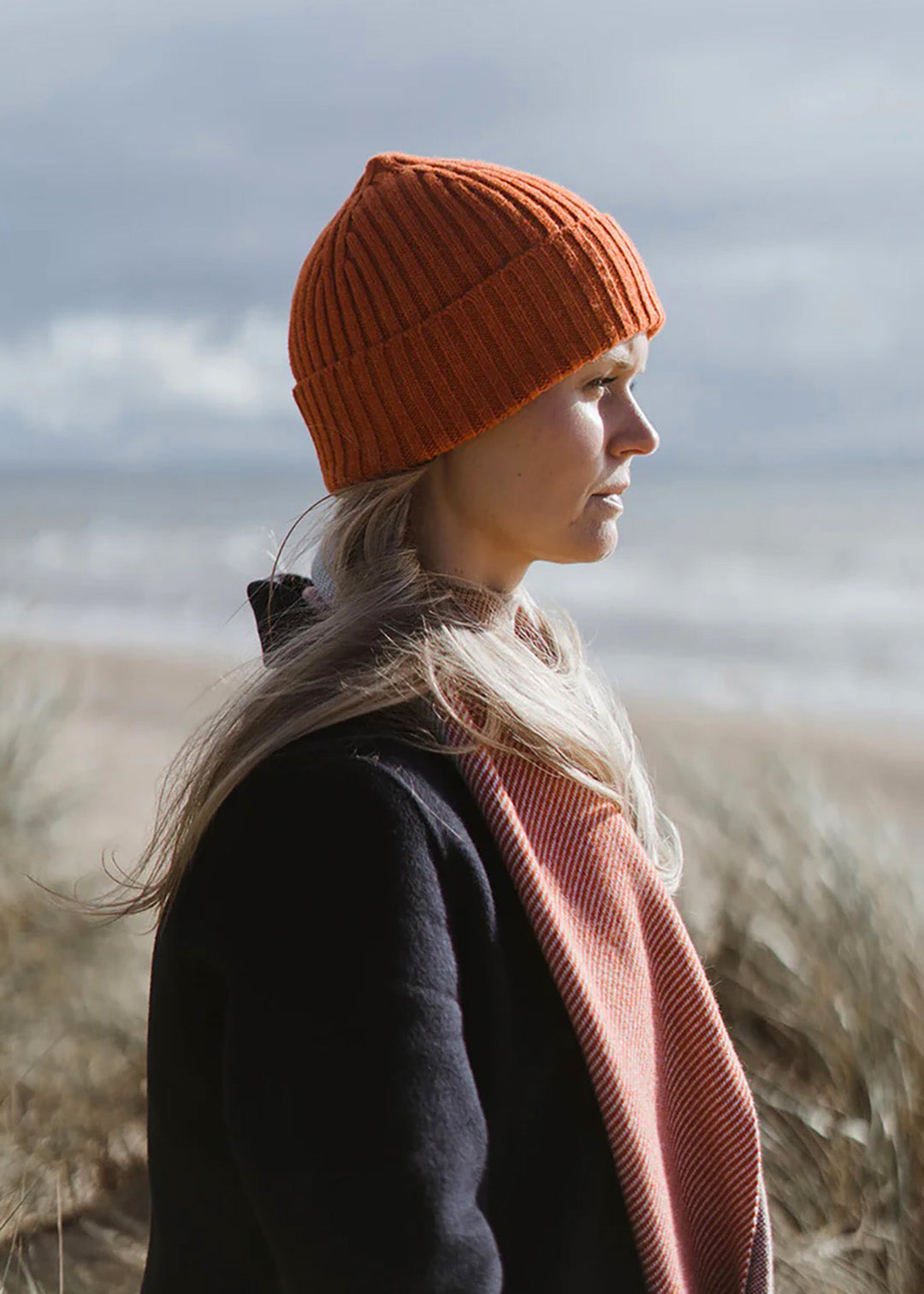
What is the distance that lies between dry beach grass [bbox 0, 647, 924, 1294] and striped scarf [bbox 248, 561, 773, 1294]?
1368 millimetres

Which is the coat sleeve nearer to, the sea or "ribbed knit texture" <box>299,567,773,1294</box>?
"ribbed knit texture" <box>299,567,773,1294</box>

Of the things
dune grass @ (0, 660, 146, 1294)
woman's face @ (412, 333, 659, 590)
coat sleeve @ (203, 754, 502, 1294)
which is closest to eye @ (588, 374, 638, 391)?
woman's face @ (412, 333, 659, 590)

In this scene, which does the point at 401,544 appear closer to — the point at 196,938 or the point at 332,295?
the point at 332,295

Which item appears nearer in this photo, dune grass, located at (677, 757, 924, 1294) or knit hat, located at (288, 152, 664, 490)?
knit hat, located at (288, 152, 664, 490)

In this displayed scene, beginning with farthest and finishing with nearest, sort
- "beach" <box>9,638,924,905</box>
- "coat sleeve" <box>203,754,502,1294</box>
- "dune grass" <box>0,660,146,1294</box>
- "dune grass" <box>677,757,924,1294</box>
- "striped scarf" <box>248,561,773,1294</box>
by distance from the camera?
"beach" <box>9,638,924,905</box>
"dune grass" <box>0,660,146,1294</box>
"dune grass" <box>677,757,924,1294</box>
"striped scarf" <box>248,561,773,1294</box>
"coat sleeve" <box>203,754,502,1294</box>

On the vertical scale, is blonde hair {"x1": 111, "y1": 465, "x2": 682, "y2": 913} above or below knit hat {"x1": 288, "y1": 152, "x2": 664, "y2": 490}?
below

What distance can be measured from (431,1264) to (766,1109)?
→ 228 centimetres

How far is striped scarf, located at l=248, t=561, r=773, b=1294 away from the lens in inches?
59.2

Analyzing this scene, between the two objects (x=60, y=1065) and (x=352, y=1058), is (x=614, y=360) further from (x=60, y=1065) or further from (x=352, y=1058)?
(x=60, y=1065)

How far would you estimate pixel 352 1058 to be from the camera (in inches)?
51.6

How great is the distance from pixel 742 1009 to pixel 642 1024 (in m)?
2.14

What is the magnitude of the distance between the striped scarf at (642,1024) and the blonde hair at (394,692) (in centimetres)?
3

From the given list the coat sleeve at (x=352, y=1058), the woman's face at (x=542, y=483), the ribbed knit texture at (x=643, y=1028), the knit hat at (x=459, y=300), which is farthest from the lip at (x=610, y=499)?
the coat sleeve at (x=352, y=1058)

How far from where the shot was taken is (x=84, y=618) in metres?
18.2
